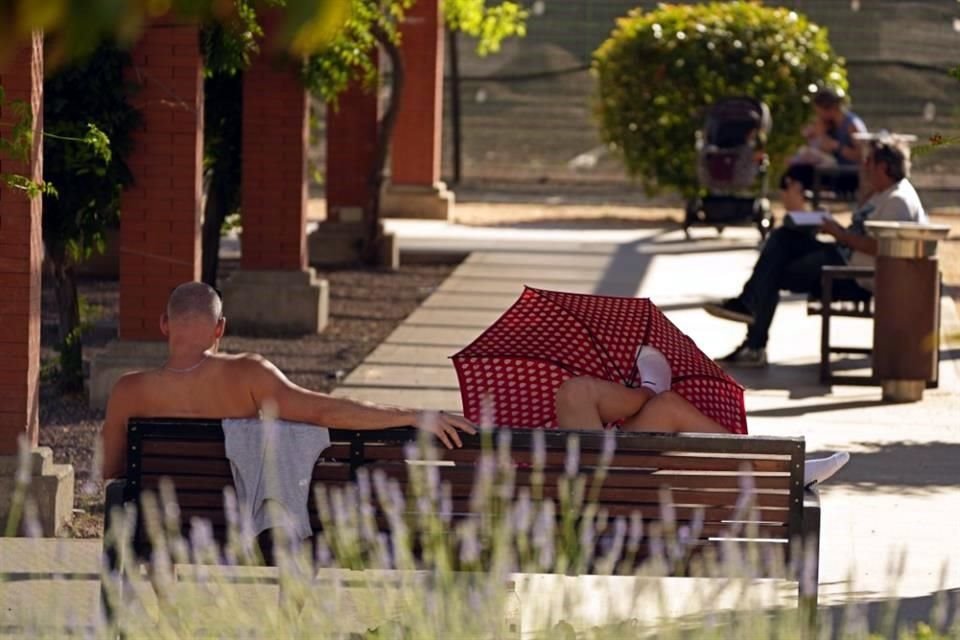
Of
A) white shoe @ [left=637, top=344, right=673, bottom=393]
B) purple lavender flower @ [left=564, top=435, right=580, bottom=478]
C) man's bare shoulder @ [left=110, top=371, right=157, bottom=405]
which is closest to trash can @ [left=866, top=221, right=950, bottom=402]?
white shoe @ [left=637, top=344, right=673, bottom=393]

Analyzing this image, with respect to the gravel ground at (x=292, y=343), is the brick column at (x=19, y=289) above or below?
above

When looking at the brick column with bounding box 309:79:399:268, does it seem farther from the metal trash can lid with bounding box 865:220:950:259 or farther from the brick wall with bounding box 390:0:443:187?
the metal trash can lid with bounding box 865:220:950:259

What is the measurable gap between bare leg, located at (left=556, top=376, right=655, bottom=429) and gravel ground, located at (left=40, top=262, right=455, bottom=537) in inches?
64.7

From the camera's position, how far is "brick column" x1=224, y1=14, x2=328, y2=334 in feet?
42.2

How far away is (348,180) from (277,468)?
40.6 feet

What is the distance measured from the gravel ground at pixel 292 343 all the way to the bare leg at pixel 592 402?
64.7 inches

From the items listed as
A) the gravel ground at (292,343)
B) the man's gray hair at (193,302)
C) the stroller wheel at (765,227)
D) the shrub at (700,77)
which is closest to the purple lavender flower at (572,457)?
the man's gray hair at (193,302)

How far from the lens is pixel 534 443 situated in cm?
487

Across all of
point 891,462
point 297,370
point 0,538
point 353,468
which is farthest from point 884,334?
point 353,468

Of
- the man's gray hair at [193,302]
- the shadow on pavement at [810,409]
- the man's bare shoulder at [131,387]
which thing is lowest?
the shadow on pavement at [810,409]

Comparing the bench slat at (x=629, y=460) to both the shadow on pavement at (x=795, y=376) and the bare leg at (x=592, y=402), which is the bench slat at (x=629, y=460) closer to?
the bare leg at (x=592, y=402)

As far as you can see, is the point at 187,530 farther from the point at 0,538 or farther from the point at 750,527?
the point at 0,538

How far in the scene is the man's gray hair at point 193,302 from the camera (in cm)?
520

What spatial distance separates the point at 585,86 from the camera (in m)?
24.2
